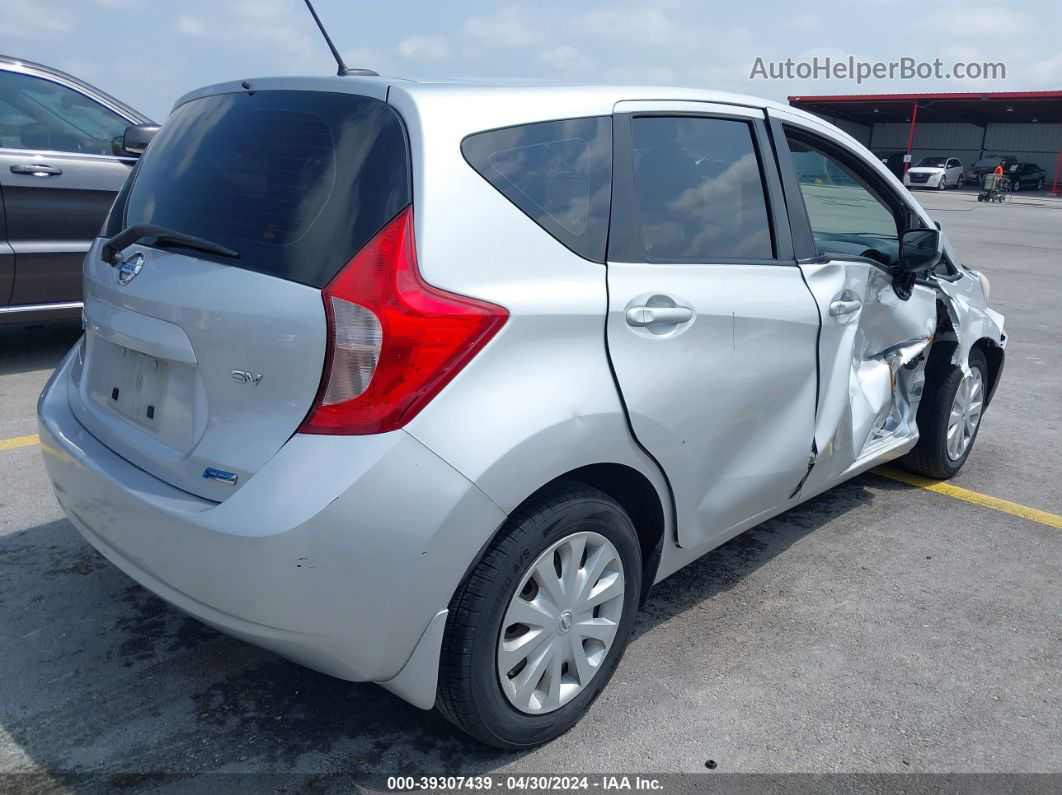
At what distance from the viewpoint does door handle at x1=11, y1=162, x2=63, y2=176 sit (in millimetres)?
5453

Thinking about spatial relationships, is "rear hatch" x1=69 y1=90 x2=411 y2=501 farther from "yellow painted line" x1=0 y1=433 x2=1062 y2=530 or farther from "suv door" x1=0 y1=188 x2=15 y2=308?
"suv door" x1=0 y1=188 x2=15 y2=308

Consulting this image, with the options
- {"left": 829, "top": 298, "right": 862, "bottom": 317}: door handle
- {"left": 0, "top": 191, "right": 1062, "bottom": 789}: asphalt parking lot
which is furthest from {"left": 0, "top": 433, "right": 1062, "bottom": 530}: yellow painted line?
{"left": 829, "top": 298, "right": 862, "bottom": 317}: door handle

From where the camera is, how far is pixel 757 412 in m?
2.87

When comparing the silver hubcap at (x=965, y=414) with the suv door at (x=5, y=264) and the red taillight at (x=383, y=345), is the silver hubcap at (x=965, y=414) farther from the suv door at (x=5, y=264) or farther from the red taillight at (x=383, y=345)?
the suv door at (x=5, y=264)

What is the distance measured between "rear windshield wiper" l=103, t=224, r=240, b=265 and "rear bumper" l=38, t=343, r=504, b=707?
0.59 meters

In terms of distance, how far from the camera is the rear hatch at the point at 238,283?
2.09 metres

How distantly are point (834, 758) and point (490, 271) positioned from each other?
5.17 ft

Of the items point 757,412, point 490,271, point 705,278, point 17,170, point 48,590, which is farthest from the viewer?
point 17,170

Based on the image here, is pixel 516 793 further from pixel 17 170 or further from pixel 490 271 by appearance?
pixel 17 170

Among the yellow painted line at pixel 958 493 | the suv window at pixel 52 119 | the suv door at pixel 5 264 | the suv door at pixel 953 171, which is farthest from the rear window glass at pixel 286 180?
the suv door at pixel 953 171

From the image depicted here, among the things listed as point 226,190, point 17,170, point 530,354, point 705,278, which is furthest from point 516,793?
point 17,170


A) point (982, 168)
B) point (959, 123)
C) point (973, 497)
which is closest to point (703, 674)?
point (973, 497)

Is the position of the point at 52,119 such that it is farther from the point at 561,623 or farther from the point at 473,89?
the point at 561,623

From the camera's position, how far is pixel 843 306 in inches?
128
